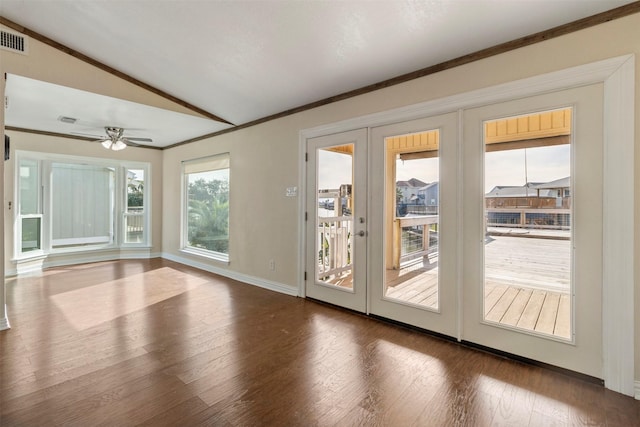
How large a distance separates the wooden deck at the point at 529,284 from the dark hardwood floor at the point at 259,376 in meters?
0.34

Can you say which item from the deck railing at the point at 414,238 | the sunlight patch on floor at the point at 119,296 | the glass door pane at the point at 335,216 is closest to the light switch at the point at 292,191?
the glass door pane at the point at 335,216

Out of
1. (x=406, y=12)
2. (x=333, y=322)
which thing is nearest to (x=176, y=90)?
(x=406, y=12)

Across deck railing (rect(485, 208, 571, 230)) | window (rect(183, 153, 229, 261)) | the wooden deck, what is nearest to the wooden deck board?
the wooden deck

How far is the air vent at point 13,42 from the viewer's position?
8.99 ft

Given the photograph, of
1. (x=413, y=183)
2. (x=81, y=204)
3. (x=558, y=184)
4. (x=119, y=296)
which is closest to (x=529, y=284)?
(x=558, y=184)

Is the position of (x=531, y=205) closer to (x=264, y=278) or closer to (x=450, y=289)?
(x=450, y=289)

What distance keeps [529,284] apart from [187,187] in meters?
5.89

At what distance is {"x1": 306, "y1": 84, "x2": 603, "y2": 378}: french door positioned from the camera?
2.08m

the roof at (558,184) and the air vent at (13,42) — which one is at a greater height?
the air vent at (13,42)

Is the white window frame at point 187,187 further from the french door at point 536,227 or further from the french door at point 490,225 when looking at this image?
the french door at point 536,227

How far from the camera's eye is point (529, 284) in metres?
2.34

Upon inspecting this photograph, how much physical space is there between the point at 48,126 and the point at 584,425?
7149 millimetres

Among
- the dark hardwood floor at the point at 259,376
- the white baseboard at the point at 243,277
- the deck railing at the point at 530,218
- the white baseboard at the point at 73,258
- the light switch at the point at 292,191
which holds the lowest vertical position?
the dark hardwood floor at the point at 259,376

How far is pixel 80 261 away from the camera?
19.3ft
